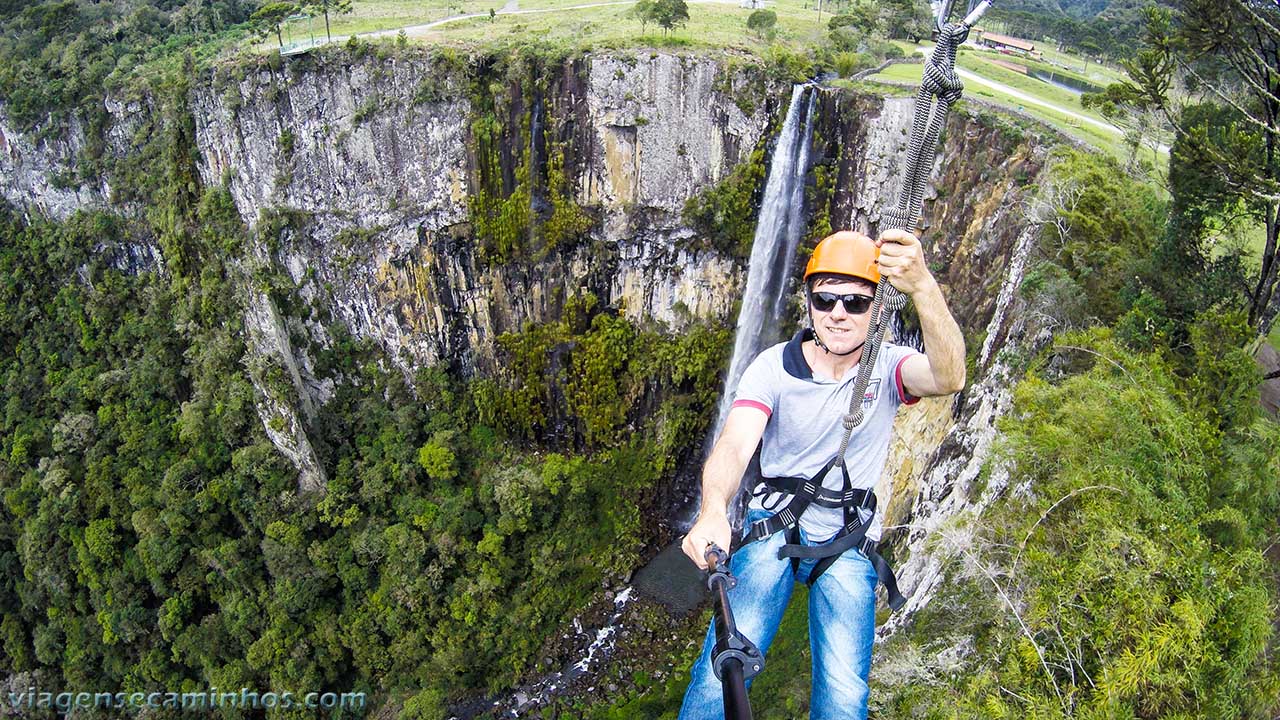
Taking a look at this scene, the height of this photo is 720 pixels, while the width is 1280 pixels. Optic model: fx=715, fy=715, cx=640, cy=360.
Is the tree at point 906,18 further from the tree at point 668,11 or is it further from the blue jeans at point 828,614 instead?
the blue jeans at point 828,614

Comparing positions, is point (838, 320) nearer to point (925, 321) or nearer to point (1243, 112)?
point (925, 321)

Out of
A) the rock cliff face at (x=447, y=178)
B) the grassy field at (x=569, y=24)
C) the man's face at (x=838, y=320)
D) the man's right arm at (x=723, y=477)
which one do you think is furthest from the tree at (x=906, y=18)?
the man's right arm at (x=723, y=477)

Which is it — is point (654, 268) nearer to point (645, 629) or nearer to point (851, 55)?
point (851, 55)

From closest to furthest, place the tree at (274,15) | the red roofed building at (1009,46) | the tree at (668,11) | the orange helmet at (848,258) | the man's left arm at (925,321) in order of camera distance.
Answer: the man's left arm at (925,321)
the orange helmet at (848,258)
the tree at (668,11)
the tree at (274,15)
the red roofed building at (1009,46)

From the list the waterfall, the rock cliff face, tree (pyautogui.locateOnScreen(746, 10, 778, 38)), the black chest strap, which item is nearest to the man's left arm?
the black chest strap

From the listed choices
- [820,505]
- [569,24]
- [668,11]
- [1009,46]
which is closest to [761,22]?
[668,11]

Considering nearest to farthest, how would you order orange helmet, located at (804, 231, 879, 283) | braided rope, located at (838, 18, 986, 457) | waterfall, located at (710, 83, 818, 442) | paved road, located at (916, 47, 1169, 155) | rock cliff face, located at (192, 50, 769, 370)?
braided rope, located at (838, 18, 986, 457) < orange helmet, located at (804, 231, 879, 283) < paved road, located at (916, 47, 1169, 155) < waterfall, located at (710, 83, 818, 442) < rock cliff face, located at (192, 50, 769, 370)

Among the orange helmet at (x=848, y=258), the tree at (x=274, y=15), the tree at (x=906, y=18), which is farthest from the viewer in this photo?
the tree at (x=906, y=18)

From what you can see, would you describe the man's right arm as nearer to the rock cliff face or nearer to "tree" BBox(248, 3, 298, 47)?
the rock cliff face
